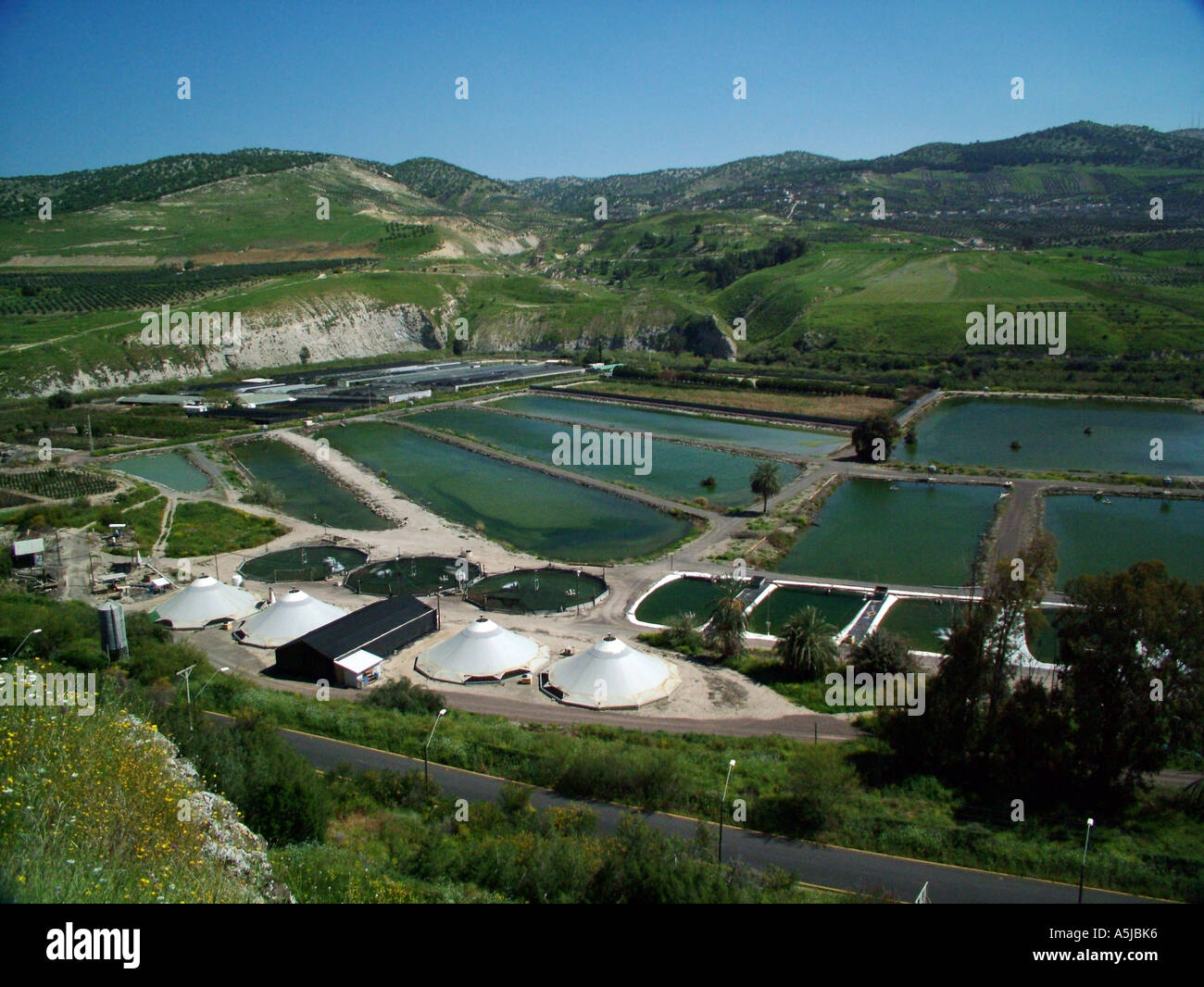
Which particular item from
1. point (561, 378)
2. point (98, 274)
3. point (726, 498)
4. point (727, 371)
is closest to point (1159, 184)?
point (727, 371)

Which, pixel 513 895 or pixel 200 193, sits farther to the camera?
pixel 200 193

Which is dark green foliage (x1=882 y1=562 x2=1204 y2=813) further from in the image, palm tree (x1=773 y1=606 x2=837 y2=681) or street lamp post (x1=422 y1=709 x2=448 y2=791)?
street lamp post (x1=422 y1=709 x2=448 y2=791)

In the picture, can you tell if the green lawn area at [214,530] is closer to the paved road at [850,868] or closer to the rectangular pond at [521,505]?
the rectangular pond at [521,505]

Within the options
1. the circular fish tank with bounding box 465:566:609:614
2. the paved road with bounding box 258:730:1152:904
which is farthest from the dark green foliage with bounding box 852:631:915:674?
the circular fish tank with bounding box 465:566:609:614

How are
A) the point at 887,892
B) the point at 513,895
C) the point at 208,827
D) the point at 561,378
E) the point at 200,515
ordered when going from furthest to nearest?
the point at 561,378 < the point at 200,515 < the point at 887,892 < the point at 513,895 < the point at 208,827

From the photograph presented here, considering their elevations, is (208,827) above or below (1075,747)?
above

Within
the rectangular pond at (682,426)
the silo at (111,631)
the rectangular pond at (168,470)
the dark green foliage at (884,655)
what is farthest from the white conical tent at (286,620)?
the rectangular pond at (682,426)
